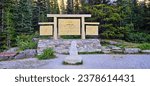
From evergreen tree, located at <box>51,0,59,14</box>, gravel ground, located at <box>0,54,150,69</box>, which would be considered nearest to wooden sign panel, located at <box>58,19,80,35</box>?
gravel ground, located at <box>0,54,150,69</box>

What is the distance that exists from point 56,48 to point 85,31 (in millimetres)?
3633

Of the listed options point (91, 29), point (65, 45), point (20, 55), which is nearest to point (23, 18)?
point (91, 29)

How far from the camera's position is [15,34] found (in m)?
29.3

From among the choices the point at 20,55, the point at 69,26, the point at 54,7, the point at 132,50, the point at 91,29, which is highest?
the point at 54,7

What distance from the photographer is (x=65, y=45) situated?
66.7 feet

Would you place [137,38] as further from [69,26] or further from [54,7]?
[54,7]

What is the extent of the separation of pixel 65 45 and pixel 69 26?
7.87 feet

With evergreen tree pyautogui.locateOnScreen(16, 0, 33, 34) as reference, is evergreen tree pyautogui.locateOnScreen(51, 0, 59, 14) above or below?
above

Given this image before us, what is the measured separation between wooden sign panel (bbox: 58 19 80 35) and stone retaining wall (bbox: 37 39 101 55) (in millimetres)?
1481

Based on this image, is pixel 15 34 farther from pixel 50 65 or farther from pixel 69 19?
pixel 50 65

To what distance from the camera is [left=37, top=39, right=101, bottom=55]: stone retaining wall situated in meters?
19.5

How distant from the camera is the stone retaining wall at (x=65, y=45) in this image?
63.9 feet

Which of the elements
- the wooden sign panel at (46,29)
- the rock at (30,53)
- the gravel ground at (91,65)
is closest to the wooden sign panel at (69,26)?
the wooden sign panel at (46,29)

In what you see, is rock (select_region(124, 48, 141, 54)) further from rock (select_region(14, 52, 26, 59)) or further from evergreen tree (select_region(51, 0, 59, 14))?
evergreen tree (select_region(51, 0, 59, 14))
